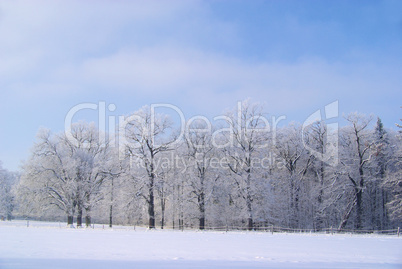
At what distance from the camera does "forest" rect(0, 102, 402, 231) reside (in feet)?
126

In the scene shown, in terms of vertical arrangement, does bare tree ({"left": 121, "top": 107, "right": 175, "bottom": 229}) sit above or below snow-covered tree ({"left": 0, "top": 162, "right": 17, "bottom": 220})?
above

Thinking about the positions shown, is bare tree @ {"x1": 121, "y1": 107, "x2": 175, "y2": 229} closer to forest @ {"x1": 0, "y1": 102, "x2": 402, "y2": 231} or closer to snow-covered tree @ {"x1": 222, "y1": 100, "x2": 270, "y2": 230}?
forest @ {"x1": 0, "y1": 102, "x2": 402, "y2": 231}

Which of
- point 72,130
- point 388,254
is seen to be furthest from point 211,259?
point 72,130

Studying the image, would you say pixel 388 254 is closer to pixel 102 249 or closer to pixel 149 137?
pixel 102 249

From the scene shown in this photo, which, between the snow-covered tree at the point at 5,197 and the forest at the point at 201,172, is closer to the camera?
the forest at the point at 201,172

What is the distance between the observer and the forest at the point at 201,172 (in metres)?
38.5

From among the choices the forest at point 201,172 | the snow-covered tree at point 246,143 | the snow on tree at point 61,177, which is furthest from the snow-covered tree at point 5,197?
the snow-covered tree at point 246,143

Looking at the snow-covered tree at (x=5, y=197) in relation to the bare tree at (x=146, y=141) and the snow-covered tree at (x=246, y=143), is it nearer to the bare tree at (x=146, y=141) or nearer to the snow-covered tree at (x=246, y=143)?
the bare tree at (x=146, y=141)

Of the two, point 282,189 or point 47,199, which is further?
point 282,189

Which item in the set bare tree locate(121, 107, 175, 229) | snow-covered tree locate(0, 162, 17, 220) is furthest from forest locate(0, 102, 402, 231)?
snow-covered tree locate(0, 162, 17, 220)

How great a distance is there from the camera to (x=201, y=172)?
133ft

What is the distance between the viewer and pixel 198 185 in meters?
39.4

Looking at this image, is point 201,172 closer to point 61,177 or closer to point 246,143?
point 246,143

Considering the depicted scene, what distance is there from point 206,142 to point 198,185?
5173 millimetres
